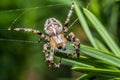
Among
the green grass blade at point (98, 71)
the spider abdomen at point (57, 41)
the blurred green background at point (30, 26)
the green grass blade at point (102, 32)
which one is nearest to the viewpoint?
the green grass blade at point (98, 71)

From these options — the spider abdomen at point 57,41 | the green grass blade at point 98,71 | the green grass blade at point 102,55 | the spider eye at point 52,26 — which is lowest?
the green grass blade at point 98,71

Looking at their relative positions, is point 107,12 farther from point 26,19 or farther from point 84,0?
point 26,19

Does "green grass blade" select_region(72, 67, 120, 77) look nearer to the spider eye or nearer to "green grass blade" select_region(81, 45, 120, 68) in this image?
"green grass blade" select_region(81, 45, 120, 68)

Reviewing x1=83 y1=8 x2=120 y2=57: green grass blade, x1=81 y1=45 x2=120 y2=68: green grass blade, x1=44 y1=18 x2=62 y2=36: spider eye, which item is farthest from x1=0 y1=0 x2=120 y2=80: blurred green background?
x1=81 y1=45 x2=120 y2=68: green grass blade

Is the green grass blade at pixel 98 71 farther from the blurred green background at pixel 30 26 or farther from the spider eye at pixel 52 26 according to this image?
the blurred green background at pixel 30 26

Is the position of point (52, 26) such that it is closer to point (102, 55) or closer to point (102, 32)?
point (102, 32)

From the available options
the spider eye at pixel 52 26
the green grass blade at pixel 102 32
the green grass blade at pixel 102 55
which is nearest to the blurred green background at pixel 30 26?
the spider eye at pixel 52 26
